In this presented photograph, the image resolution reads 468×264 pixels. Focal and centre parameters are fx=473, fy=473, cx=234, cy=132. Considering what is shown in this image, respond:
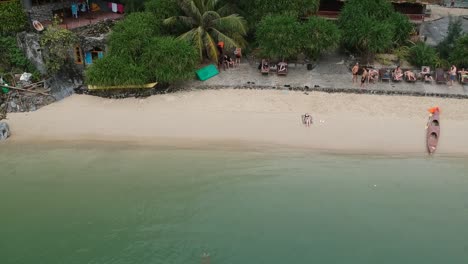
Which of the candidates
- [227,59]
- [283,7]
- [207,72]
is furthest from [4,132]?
[283,7]

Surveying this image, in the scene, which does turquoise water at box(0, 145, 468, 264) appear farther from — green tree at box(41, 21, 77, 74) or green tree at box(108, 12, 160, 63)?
green tree at box(41, 21, 77, 74)

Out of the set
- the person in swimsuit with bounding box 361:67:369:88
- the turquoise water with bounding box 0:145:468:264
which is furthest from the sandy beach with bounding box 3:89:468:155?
the person in swimsuit with bounding box 361:67:369:88

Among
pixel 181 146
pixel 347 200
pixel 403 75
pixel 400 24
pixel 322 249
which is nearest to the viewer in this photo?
pixel 322 249

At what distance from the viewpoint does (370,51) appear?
2555 centimetres

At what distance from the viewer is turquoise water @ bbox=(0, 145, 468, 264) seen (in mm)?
16594

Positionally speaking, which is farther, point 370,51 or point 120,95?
point 370,51

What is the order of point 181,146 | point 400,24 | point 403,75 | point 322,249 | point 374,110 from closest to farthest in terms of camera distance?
point 322,249 → point 181,146 → point 374,110 → point 403,75 → point 400,24

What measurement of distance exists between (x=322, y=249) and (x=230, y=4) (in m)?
15.3

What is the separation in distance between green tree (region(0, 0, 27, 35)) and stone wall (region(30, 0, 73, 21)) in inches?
32.7

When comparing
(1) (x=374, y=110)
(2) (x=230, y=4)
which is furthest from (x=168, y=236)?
(2) (x=230, y=4)

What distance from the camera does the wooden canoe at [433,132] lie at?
20.4 metres

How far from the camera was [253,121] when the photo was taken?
22109 mm

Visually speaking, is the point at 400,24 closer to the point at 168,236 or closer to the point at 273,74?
the point at 273,74

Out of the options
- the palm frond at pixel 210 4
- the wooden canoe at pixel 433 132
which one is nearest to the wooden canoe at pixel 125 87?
the palm frond at pixel 210 4
